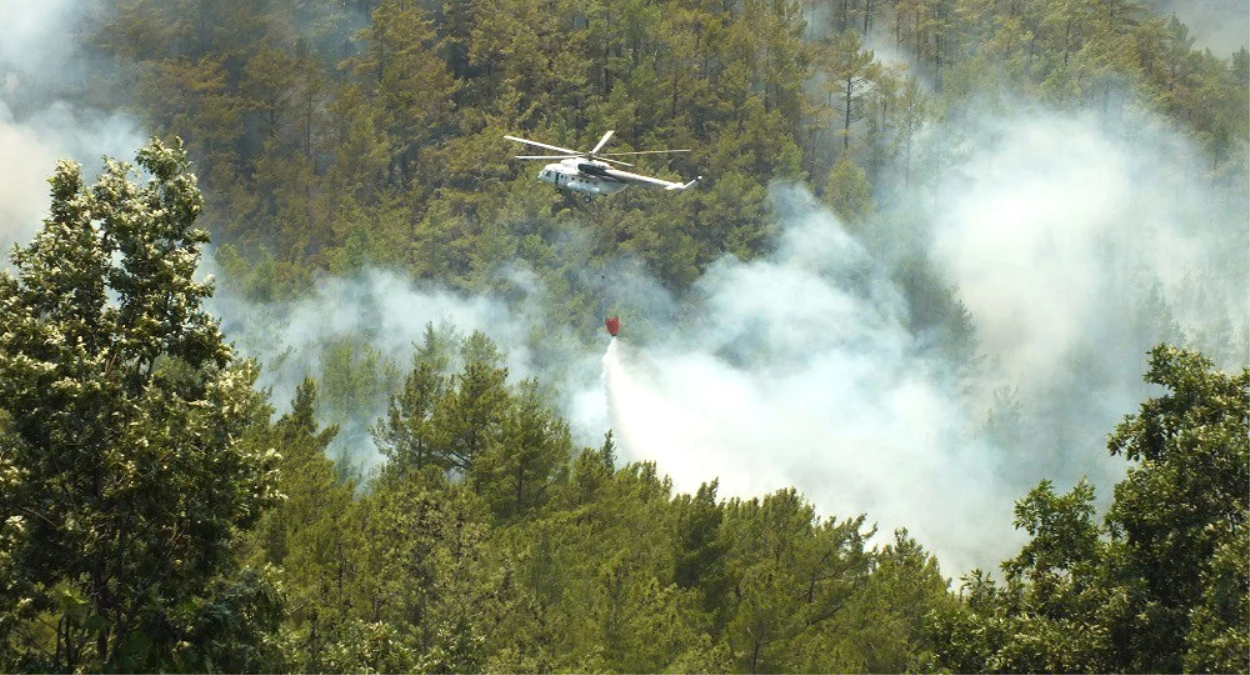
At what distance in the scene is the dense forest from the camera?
22859 mm

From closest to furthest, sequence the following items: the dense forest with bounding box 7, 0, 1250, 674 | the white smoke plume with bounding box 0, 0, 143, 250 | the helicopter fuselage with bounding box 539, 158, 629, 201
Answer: the dense forest with bounding box 7, 0, 1250, 674
the helicopter fuselage with bounding box 539, 158, 629, 201
the white smoke plume with bounding box 0, 0, 143, 250

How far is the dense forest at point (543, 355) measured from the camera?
22859 mm

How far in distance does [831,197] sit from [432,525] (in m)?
85.6

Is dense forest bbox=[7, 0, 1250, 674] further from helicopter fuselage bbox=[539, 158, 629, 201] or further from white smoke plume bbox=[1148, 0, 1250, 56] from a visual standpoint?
white smoke plume bbox=[1148, 0, 1250, 56]

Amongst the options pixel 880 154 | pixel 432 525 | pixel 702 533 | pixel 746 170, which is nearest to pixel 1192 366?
pixel 432 525

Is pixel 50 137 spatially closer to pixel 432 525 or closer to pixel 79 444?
pixel 432 525

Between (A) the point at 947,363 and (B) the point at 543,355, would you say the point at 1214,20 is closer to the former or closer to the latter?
(A) the point at 947,363

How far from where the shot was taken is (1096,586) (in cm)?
2884

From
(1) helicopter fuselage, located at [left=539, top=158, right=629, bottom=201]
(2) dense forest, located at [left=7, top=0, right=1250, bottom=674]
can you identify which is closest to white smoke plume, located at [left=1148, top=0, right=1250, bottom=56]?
(2) dense forest, located at [left=7, top=0, right=1250, bottom=674]

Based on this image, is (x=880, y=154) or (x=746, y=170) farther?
(x=880, y=154)

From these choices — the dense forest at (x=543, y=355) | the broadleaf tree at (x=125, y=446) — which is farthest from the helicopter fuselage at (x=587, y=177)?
the broadleaf tree at (x=125, y=446)

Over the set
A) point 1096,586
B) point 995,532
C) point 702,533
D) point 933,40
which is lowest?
point 1096,586

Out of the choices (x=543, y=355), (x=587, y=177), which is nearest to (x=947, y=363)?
(x=543, y=355)

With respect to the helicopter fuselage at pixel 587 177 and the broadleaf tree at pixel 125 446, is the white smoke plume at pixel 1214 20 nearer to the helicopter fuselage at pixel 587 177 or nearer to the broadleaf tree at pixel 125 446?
the helicopter fuselage at pixel 587 177
